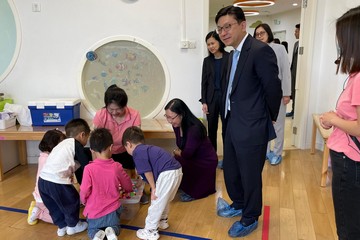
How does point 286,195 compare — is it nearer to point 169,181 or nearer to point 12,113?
point 169,181

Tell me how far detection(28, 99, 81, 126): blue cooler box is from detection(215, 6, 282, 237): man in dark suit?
1759mm

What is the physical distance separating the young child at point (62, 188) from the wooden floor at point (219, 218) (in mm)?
85

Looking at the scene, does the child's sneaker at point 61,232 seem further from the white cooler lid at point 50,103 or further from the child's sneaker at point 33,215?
the white cooler lid at point 50,103

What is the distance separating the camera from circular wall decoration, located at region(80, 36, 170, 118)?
10.5 ft

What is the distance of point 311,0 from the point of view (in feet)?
10.9

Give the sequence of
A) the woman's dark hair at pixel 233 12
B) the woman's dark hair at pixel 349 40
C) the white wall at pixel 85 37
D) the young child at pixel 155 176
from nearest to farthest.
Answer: the woman's dark hair at pixel 349 40 < the woman's dark hair at pixel 233 12 < the young child at pixel 155 176 < the white wall at pixel 85 37

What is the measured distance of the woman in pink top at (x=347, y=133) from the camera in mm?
1057

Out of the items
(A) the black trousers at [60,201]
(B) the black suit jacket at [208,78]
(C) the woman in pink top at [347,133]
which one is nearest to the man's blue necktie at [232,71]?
(C) the woman in pink top at [347,133]

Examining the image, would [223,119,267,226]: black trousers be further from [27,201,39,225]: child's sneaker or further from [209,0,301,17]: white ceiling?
[209,0,301,17]: white ceiling

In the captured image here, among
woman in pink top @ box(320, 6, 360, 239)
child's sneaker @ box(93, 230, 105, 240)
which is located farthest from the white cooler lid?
woman in pink top @ box(320, 6, 360, 239)

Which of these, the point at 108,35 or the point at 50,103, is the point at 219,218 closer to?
the point at 50,103

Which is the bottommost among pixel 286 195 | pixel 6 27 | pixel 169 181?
pixel 286 195

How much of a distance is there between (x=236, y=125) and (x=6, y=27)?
2.79 metres

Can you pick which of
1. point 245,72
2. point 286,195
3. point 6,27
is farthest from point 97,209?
point 6,27
